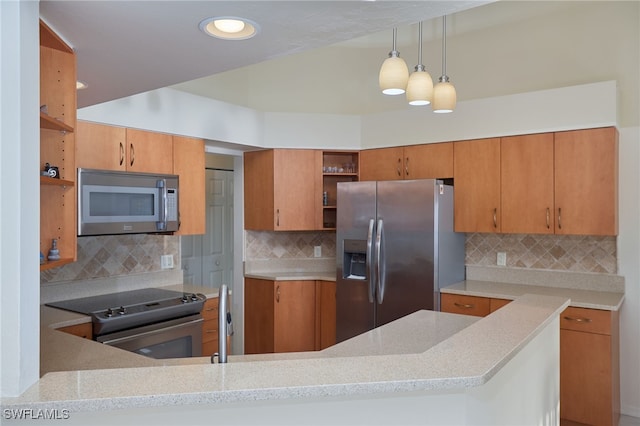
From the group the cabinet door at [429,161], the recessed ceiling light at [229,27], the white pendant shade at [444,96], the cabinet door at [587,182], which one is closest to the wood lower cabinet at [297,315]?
the cabinet door at [429,161]

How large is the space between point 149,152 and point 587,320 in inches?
129

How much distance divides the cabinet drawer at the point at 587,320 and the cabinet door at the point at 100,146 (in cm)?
324

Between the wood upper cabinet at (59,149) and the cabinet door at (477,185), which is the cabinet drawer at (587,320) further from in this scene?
the wood upper cabinet at (59,149)

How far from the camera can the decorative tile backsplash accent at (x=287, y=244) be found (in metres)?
4.86

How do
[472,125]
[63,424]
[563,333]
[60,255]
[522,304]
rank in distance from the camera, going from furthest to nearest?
[472,125], [563,333], [522,304], [60,255], [63,424]

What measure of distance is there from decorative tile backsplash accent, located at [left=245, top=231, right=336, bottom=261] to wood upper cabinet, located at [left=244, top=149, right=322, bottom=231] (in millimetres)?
252

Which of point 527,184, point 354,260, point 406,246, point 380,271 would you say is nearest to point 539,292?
point 527,184

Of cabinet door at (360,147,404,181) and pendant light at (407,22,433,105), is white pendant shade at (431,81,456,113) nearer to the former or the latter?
pendant light at (407,22,433,105)

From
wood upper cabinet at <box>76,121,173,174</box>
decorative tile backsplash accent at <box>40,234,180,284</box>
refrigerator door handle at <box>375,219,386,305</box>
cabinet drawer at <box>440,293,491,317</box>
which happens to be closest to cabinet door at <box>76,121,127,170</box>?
wood upper cabinet at <box>76,121,173,174</box>

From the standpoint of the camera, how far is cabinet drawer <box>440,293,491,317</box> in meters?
3.60

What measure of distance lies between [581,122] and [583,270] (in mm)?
1139

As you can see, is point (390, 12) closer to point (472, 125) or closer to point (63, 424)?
point (63, 424)

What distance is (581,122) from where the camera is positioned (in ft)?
11.4

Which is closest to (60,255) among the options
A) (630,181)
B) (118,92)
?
(118,92)
